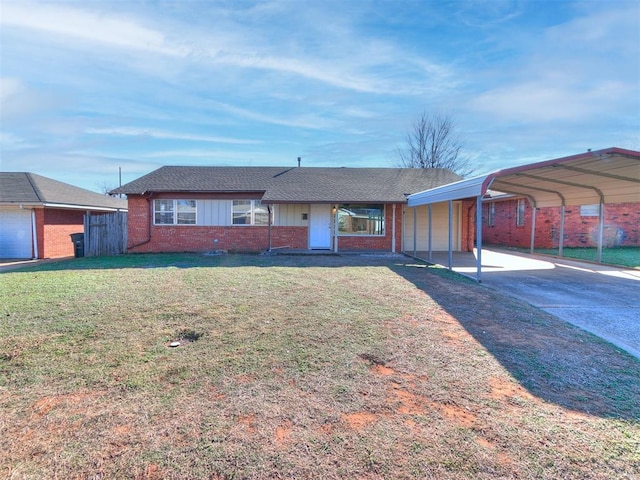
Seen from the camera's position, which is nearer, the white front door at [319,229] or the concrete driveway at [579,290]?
the concrete driveway at [579,290]

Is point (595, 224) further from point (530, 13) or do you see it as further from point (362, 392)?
point (362, 392)

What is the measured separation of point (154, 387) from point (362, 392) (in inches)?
78.3

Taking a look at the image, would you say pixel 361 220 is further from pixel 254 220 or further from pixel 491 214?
pixel 491 214

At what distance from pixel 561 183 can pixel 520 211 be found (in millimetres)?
8189

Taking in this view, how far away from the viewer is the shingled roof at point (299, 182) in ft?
48.4

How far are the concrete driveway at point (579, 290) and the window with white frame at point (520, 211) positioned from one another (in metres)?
6.46

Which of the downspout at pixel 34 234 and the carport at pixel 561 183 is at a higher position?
the carport at pixel 561 183

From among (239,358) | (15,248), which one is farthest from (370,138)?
(239,358)

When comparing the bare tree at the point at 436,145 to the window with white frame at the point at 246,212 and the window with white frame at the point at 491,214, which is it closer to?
the window with white frame at the point at 491,214

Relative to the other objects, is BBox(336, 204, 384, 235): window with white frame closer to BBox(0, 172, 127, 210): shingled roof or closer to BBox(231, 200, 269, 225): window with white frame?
BBox(231, 200, 269, 225): window with white frame

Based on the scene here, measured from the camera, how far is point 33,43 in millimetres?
9125

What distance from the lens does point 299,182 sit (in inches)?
647

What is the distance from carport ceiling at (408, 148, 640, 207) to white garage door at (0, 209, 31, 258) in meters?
16.8

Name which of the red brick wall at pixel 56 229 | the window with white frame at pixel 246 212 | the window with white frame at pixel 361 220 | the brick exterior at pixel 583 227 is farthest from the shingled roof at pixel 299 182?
the brick exterior at pixel 583 227
